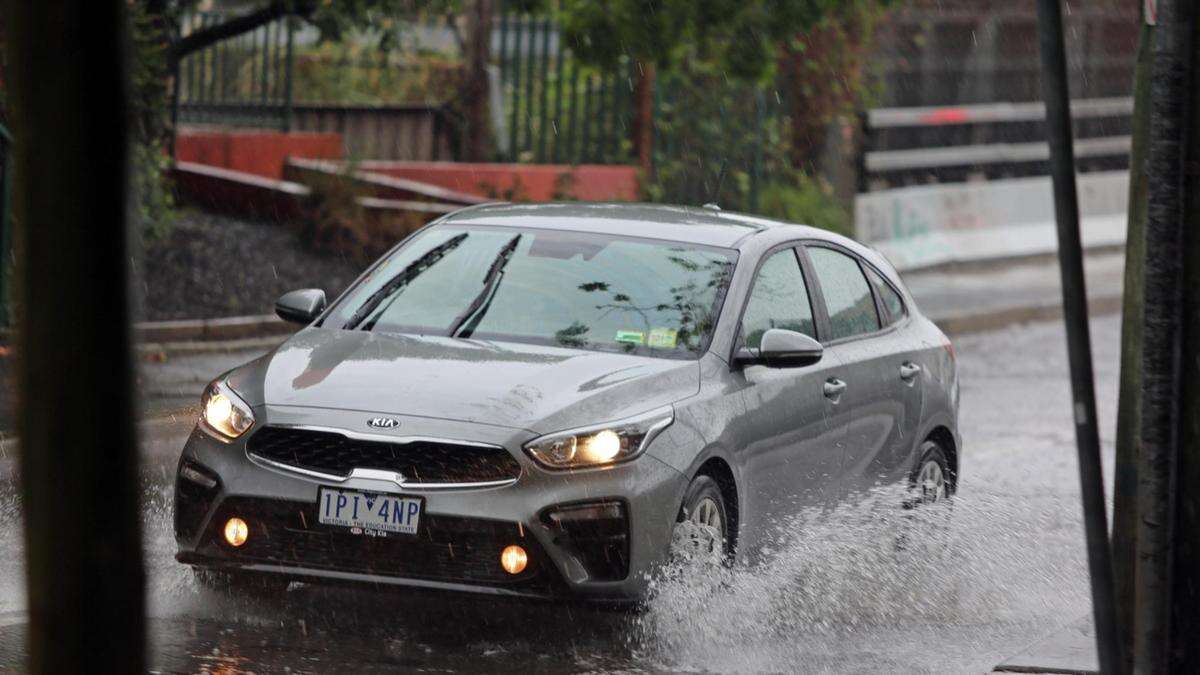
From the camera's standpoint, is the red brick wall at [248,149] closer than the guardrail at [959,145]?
Yes

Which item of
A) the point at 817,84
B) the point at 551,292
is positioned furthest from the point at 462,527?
the point at 817,84

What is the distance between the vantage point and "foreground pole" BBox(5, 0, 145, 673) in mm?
3580

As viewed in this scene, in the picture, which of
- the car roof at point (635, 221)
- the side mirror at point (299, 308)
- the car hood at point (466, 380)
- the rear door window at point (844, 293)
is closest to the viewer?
the car hood at point (466, 380)

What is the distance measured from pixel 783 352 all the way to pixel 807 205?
15.4 m

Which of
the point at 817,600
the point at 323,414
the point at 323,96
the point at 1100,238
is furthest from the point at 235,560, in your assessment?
the point at 1100,238

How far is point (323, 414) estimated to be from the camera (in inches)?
271

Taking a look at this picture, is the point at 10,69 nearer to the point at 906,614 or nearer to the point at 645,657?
the point at 645,657

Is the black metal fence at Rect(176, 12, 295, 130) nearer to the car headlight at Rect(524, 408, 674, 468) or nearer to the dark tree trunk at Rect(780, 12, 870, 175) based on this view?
the dark tree trunk at Rect(780, 12, 870, 175)

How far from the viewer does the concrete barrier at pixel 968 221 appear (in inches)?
922

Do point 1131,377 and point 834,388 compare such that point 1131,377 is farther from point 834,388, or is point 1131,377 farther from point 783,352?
point 834,388

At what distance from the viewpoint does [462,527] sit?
6648mm

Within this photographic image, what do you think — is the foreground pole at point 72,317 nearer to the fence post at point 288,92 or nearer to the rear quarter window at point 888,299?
the rear quarter window at point 888,299

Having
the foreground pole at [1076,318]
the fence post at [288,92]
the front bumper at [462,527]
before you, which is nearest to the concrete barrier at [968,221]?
the fence post at [288,92]

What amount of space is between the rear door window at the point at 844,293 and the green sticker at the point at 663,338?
40.7 inches
